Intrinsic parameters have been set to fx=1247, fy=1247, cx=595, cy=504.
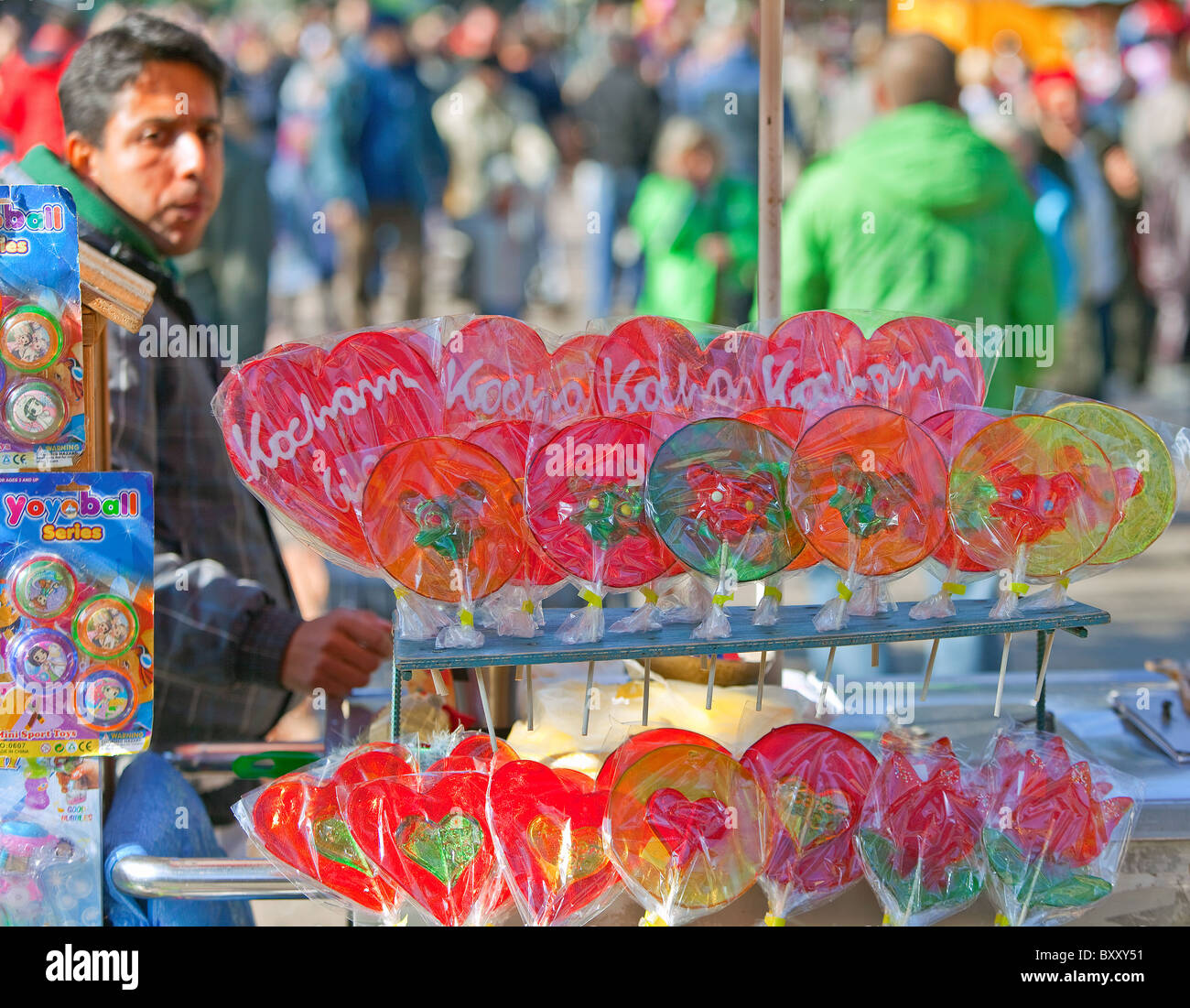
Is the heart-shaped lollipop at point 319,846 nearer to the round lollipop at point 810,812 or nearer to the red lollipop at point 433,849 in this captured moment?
the red lollipop at point 433,849

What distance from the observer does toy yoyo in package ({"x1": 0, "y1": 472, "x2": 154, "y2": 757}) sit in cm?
174

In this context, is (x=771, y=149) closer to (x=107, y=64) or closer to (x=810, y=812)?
(x=810, y=812)

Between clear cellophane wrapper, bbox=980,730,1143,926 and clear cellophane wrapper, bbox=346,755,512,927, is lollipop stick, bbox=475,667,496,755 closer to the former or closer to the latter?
clear cellophane wrapper, bbox=346,755,512,927

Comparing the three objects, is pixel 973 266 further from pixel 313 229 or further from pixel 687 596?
pixel 313 229

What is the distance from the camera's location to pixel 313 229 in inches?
284

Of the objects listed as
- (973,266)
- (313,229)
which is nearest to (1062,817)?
(973,266)

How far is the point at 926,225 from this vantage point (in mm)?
3631

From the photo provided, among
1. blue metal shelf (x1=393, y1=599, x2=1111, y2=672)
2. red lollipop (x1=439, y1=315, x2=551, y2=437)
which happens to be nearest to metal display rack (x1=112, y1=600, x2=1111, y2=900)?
blue metal shelf (x1=393, y1=599, x2=1111, y2=672)

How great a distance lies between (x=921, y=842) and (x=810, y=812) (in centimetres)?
17

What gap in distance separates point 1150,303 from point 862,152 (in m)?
4.51

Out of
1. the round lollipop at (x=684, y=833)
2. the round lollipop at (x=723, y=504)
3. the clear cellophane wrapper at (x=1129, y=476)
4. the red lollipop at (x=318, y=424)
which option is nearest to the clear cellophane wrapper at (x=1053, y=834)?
the clear cellophane wrapper at (x=1129, y=476)

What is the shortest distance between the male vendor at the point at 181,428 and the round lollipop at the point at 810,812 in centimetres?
89

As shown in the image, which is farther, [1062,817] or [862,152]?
[862,152]

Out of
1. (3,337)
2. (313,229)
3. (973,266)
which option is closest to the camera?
(3,337)
